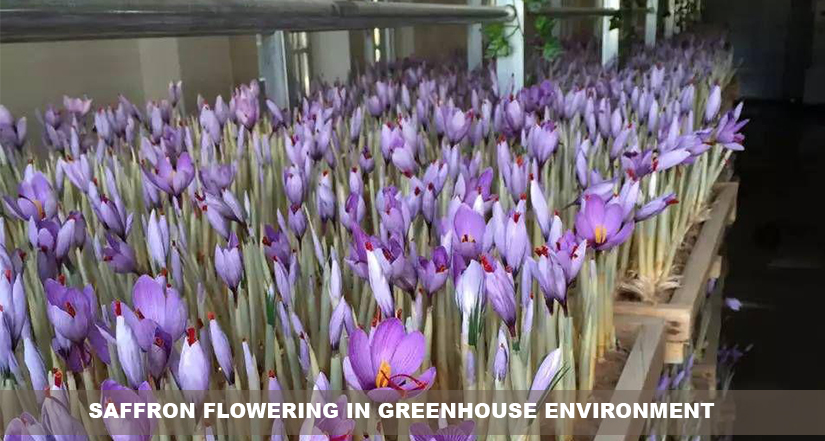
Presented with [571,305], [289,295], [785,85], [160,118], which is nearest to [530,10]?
[160,118]

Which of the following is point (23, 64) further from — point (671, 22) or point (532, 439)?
point (671, 22)

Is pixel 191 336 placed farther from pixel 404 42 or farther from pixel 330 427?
pixel 404 42

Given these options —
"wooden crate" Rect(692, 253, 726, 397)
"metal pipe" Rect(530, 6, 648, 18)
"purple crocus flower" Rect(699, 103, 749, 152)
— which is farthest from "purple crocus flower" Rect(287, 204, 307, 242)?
"metal pipe" Rect(530, 6, 648, 18)

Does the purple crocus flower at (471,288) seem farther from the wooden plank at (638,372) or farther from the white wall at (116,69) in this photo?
the white wall at (116,69)

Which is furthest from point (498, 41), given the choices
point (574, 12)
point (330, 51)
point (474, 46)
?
point (330, 51)

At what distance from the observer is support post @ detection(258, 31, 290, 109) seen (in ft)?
5.00

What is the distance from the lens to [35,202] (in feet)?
2.49

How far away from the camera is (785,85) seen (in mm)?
8953

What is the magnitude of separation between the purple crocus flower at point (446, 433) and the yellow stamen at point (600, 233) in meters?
0.28

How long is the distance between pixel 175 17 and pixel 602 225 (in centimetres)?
51

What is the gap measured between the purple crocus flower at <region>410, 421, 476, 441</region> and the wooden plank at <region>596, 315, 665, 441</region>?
171mm

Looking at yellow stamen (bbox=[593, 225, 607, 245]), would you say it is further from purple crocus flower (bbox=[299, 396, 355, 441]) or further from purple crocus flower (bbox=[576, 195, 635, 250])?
purple crocus flower (bbox=[299, 396, 355, 441])

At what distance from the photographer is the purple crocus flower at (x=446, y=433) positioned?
0.41 meters

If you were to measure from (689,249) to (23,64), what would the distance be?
1993 mm
